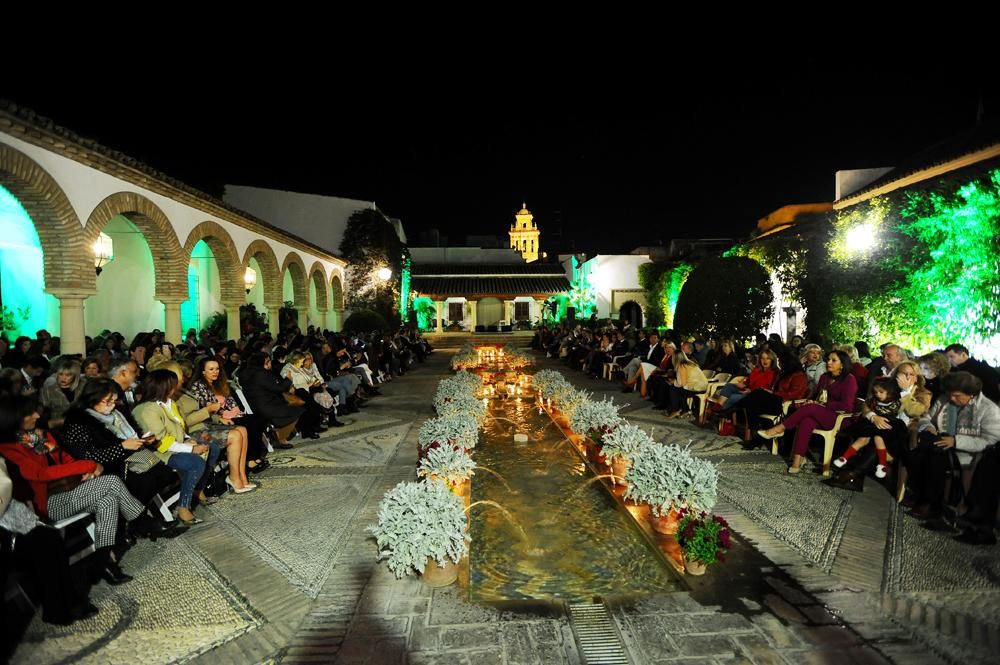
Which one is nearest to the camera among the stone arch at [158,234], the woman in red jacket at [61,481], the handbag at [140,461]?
the woman in red jacket at [61,481]

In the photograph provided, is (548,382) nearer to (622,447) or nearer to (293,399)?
(293,399)

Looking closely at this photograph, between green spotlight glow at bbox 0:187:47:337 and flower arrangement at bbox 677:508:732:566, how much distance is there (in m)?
13.1

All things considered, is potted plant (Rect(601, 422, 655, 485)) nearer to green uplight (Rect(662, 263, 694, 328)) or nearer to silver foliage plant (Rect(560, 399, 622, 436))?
silver foliage plant (Rect(560, 399, 622, 436))

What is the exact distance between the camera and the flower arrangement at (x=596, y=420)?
679 cm

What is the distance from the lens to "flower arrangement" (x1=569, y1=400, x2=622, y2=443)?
6.79 m

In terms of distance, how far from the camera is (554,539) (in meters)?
4.64

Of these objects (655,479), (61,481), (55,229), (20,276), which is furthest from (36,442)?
(20,276)

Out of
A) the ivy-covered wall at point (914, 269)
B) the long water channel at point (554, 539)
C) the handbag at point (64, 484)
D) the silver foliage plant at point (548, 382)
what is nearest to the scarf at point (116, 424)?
the handbag at point (64, 484)

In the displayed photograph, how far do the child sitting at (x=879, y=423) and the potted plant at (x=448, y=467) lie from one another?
3780 mm

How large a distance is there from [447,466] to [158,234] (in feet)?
29.1

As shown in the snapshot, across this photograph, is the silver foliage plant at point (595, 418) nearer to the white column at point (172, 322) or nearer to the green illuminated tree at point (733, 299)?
the green illuminated tree at point (733, 299)

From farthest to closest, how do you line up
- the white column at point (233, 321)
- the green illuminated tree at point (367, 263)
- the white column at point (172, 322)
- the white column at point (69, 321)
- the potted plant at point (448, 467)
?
the green illuminated tree at point (367, 263) → the white column at point (233, 321) → the white column at point (172, 322) → the white column at point (69, 321) → the potted plant at point (448, 467)

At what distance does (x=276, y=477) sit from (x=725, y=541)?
4765 mm

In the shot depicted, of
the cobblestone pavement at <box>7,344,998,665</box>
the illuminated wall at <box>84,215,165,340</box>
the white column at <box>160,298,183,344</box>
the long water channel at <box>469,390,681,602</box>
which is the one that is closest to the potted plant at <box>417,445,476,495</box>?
the long water channel at <box>469,390,681,602</box>
